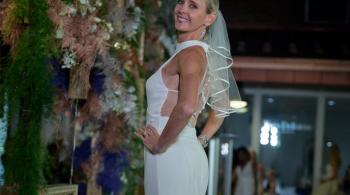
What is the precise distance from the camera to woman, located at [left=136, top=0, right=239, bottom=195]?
2.51 meters

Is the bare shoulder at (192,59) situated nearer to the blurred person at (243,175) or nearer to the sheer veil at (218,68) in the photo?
the sheer veil at (218,68)

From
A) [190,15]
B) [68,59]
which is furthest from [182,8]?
[68,59]

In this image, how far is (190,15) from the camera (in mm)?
2688

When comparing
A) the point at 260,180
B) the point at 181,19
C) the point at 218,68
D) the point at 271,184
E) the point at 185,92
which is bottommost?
the point at 271,184

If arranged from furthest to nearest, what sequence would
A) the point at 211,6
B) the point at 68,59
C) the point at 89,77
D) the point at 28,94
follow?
the point at 89,77 < the point at 68,59 < the point at 28,94 < the point at 211,6

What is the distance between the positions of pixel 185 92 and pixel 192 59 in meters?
0.13

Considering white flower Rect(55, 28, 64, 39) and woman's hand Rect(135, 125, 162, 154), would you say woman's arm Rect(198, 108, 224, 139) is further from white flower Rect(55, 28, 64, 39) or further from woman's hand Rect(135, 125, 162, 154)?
white flower Rect(55, 28, 64, 39)

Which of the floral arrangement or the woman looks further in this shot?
the floral arrangement

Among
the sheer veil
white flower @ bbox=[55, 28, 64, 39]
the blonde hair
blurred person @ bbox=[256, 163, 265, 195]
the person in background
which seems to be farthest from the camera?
the person in background

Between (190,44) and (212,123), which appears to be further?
(212,123)

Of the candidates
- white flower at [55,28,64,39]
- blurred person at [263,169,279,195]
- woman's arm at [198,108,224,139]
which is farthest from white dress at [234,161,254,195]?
woman's arm at [198,108,224,139]

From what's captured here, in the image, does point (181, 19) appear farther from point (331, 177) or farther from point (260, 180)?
point (331, 177)

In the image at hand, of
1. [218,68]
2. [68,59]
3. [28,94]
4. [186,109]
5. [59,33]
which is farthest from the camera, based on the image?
[68,59]

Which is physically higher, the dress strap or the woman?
the dress strap
